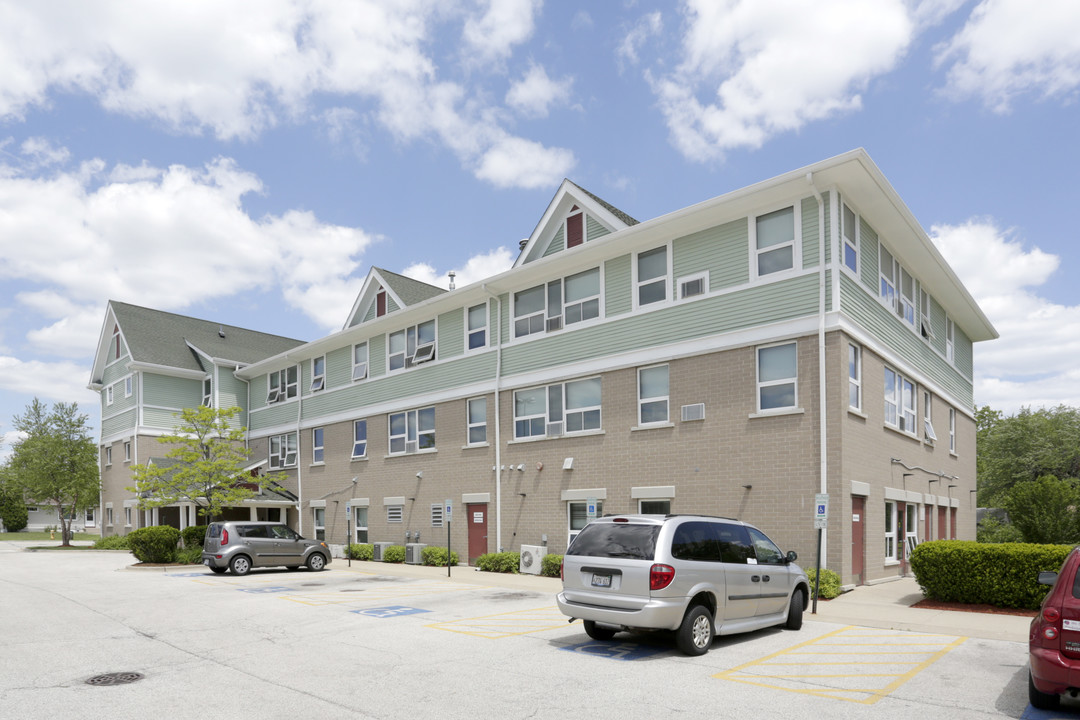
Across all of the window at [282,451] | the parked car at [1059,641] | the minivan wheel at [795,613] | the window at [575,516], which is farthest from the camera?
the window at [282,451]

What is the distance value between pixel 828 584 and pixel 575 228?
12.3 meters

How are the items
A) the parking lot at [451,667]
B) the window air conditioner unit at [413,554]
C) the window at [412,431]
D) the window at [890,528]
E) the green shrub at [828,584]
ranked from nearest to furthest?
the parking lot at [451,667] → the green shrub at [828,584] → the window at [890,528] → the window air conditioner unit at [413,554] → the window at [412,431]

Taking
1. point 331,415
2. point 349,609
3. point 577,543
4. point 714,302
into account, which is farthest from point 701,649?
point 331,415

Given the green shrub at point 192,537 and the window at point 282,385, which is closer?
the green shrub at point 192,537

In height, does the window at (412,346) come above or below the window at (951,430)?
above

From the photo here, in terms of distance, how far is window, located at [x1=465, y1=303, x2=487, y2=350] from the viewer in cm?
2595

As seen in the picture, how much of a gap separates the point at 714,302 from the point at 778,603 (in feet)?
29.2

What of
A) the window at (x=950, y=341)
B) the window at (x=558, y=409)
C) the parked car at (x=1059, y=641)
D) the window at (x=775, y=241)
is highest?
the window at (x=775, y=241)

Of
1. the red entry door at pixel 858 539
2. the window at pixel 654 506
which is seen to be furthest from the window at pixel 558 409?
the red entry door at pixel 858 539

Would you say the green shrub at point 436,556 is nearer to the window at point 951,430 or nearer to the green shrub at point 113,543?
the window at point 951,430

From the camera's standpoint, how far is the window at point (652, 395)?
20.1m

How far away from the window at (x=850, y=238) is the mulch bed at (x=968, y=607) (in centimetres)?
715

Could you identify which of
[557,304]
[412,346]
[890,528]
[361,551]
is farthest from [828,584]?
[361,551]

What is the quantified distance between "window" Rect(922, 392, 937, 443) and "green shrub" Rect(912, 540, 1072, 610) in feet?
26.8
